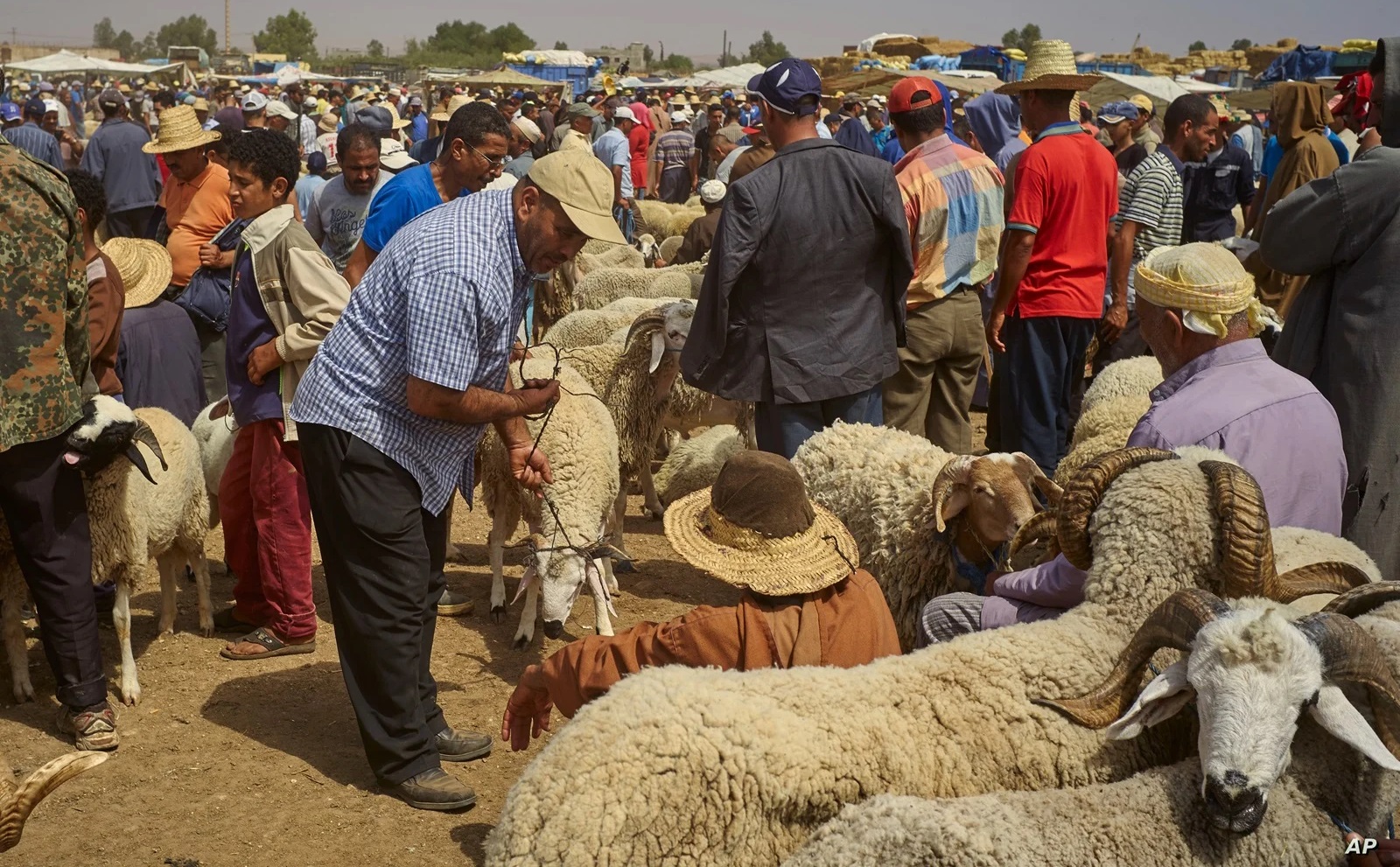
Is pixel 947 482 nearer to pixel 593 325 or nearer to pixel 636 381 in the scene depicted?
pixel 636 381

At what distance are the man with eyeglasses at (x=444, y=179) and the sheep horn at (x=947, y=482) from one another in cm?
282

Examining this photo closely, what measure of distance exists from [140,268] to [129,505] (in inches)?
76.6

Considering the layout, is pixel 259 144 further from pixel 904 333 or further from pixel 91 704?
pixel 904 333

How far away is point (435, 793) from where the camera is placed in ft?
12.9

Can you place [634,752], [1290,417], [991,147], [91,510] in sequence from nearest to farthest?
1. [634,752]
2. [1290,417]
3. [91,510]
4. [991,147]

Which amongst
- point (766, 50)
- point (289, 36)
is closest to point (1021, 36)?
point (766, 50)

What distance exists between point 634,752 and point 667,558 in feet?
14.5

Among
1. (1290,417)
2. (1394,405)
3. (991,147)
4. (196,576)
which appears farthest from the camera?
(991,147)

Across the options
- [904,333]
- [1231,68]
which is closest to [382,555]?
[904,333]

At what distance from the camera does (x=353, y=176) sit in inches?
280

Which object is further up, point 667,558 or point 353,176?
point 353,176

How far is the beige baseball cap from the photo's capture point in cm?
348

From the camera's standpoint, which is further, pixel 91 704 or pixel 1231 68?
pixel 1231 68

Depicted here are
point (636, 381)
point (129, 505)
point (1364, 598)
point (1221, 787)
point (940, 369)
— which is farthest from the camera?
point (636, 381)
